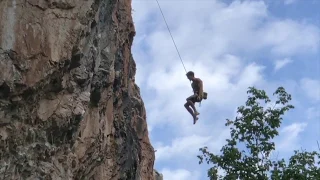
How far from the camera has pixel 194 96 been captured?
60.4ft

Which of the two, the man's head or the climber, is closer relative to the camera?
the climber

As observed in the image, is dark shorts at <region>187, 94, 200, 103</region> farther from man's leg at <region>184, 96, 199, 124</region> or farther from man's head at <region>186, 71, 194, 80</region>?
man's head at <region>186, 71, 194, 80</region>

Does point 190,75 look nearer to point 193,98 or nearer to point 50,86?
point 193,98

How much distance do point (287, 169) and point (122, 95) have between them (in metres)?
6.37

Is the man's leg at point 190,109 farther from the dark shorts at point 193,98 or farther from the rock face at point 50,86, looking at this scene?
the rock face at point 50,86

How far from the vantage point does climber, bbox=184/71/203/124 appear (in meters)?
18.3

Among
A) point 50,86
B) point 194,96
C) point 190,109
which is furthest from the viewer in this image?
point 190,109

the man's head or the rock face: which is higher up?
the man's head

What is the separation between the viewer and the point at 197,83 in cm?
1831

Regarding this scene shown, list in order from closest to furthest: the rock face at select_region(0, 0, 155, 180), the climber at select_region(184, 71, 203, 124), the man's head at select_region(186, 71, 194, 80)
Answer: the rock face at select_region(0, 0, 155, 180), the climber at select_region(184, 71, 203, 124), the man's head at select_region(186, 71, 194, 80)

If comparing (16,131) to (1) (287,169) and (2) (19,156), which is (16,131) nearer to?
(2) (19,156)

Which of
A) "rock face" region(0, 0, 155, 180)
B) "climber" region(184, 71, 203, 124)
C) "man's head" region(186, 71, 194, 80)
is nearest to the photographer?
"rock face" region(0, 0, 155, 180)

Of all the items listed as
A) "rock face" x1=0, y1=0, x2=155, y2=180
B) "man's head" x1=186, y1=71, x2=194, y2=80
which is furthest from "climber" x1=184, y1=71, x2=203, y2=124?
"rock face" x1=0, y1=0, x2=155, y2=180

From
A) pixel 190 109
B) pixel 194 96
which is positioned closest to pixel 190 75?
pixel 194 96
